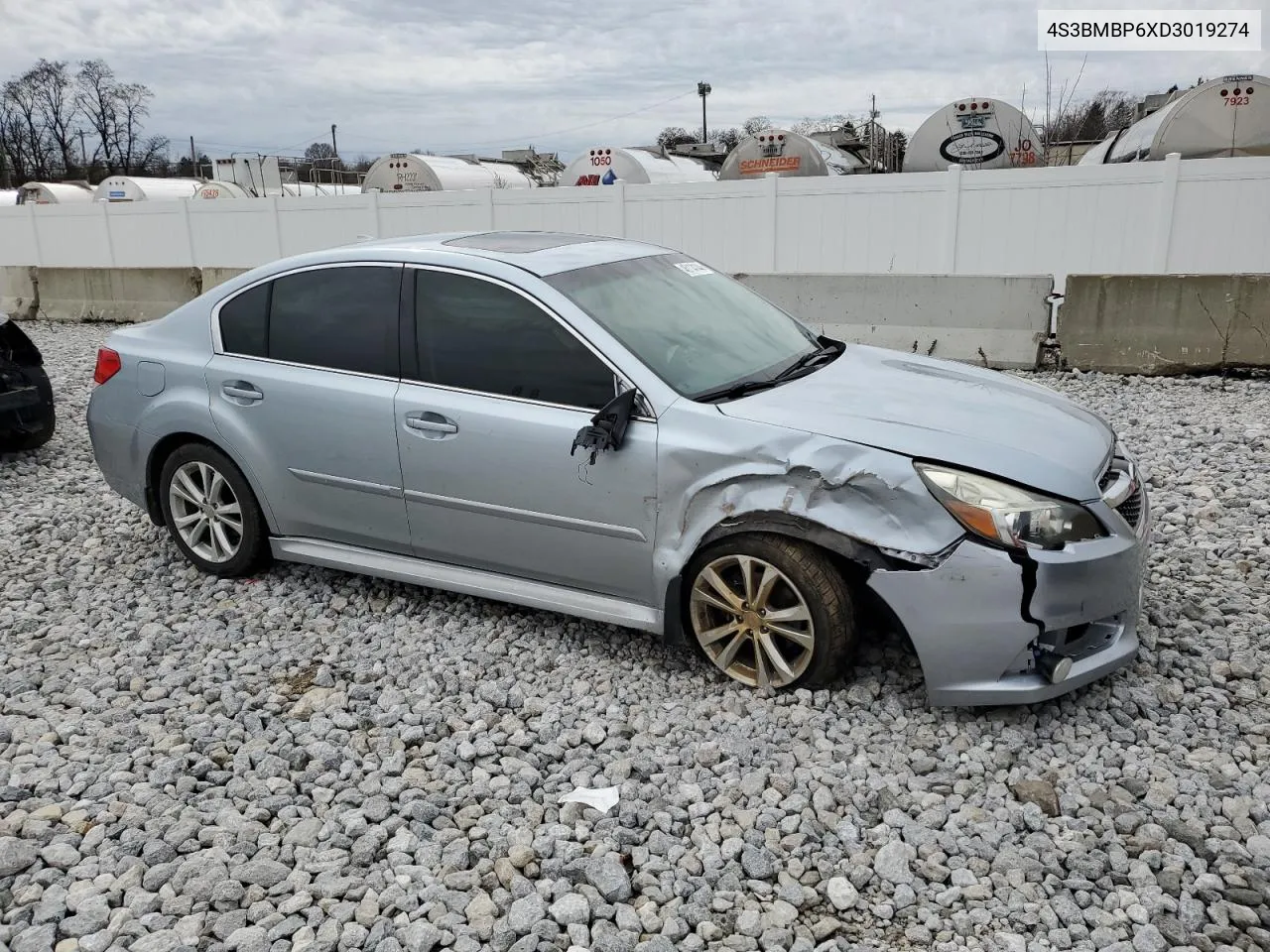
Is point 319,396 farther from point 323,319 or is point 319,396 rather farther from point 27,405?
point 27,405

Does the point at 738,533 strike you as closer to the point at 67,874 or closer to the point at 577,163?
the point at 67,874

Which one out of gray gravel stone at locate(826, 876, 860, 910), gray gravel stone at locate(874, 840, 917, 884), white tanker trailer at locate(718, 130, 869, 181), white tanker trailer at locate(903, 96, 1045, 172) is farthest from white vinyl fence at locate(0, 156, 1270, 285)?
gray gravel stone at locate(826, 876, 860, 910)

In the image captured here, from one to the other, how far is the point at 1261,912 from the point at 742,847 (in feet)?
4.48

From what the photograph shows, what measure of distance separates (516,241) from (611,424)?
1.41 metres

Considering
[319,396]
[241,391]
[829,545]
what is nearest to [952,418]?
[829,545]

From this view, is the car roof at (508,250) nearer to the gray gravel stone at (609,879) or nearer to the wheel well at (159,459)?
the wheel well at (159,459)

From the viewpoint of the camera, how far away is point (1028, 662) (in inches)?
131

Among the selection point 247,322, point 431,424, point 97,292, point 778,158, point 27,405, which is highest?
point 778,158

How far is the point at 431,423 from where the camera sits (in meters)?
4.13

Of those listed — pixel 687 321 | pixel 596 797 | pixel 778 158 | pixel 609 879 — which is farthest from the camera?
pixel 778 158

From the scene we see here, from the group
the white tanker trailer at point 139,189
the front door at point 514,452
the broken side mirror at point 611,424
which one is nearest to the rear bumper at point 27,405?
the front door at point 514,452

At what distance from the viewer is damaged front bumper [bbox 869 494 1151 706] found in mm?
3236

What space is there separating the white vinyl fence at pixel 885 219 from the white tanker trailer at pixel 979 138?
2.61 metres

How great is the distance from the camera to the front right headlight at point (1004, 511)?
3.27 metres
